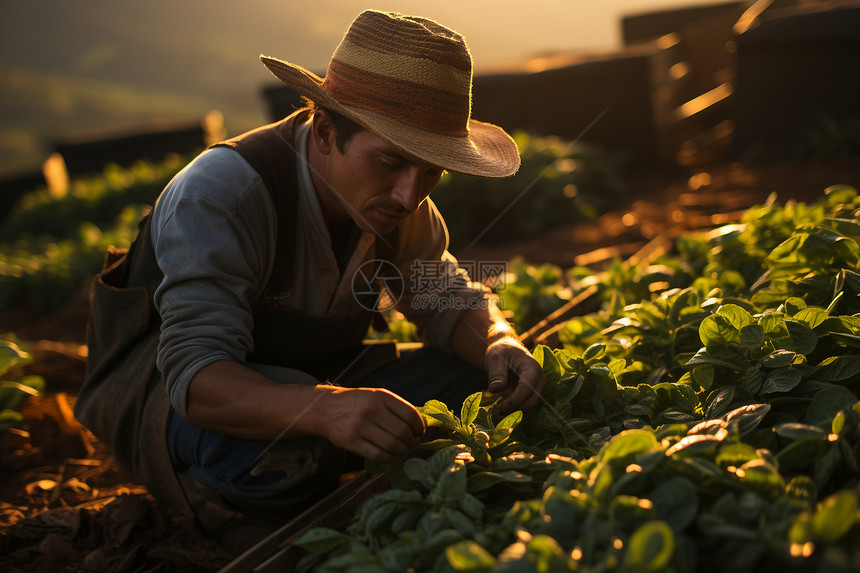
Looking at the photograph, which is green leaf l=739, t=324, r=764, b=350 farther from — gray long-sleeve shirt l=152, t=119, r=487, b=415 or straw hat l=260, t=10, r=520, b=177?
gray long-sleeve shirt l=152, t=119, r=487, b=415

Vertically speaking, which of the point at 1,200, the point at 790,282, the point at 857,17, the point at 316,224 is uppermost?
→ the point at 857,17

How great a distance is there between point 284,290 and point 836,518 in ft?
4.60

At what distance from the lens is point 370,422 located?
4.72 feet

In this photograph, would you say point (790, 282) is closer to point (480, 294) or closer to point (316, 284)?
point (480, 294)

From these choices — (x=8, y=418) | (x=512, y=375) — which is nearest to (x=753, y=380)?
(x=512, y=375)

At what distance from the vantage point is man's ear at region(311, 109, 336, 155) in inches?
70.9

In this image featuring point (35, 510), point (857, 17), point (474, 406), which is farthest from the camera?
point (857, 17)

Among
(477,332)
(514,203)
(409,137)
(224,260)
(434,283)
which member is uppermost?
(409,137)

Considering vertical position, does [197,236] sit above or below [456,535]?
above

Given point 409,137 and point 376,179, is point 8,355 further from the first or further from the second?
point 409,137

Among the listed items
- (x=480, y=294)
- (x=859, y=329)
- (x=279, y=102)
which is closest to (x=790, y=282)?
(x=859, y=329)

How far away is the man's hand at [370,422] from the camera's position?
1433mm

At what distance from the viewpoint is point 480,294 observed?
2.28 meters

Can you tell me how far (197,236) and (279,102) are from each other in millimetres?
6292
